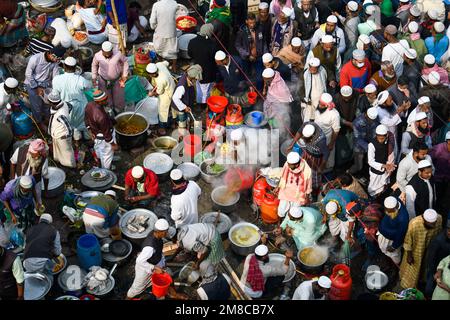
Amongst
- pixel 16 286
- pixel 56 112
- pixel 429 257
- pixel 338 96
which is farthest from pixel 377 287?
pixel 56 112

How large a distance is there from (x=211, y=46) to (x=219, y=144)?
202 centimetres

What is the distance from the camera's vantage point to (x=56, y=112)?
1210 cm

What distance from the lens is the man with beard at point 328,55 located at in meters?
13.1

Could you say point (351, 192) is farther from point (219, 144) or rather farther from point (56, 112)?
point (56, 112)

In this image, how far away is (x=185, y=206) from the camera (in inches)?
425

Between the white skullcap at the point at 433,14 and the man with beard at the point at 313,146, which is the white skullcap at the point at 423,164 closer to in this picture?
the man with beard at the point at 313,146

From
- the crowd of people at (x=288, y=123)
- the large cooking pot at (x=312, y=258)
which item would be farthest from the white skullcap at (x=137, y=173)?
the large cooking pot at (x=312, y=258)

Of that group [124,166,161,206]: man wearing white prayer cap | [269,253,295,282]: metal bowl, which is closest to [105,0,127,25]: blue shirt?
[124,166,161,206]: man wearing white prayer cap

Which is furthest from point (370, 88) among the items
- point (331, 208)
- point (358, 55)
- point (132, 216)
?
point (132, 216)

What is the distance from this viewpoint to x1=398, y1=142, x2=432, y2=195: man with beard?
10.8 metres

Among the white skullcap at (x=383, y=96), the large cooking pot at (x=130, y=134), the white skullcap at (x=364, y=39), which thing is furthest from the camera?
the white skullcap at (x=364, y=39)

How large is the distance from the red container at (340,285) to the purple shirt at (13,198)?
185 inches

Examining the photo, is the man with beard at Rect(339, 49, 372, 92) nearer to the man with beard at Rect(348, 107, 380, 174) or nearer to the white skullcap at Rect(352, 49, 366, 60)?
the white skullcap at Rect(352, 49, 366, 60)

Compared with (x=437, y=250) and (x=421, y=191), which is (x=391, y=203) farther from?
(x=437, y=250)
